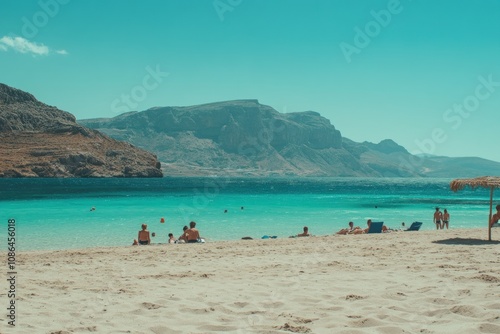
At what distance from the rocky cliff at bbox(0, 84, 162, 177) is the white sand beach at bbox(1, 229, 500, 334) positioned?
137m

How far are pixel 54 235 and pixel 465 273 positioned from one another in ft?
74.1

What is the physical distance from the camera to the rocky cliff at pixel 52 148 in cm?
13911

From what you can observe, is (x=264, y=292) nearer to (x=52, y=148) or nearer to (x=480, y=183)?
(x=480, y=183)

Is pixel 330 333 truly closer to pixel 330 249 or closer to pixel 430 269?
pixel 430 269

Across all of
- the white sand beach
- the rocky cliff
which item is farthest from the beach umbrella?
the rocky cliff

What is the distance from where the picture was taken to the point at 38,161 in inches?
5443

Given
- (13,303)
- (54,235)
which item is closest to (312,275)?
(13,303)

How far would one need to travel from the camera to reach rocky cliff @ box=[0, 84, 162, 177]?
5477 inches

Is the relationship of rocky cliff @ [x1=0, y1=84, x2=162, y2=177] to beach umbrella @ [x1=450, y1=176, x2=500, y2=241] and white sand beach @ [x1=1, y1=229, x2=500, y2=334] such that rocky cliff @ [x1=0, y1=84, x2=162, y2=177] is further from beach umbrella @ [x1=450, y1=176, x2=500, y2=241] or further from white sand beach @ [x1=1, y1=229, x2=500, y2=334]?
beach umbrella @ [x1=450, y1=176, x2=500, y2=241]

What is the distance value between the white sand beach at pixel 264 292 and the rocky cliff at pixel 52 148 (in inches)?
5403

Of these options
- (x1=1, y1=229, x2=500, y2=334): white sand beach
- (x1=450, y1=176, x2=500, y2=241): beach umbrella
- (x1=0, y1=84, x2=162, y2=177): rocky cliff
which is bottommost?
(x1=1, y1=229, x2=500, y2=334): white sand beach

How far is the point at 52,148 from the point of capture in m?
148

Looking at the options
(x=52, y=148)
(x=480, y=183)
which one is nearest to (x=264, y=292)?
(x=480, y=183)

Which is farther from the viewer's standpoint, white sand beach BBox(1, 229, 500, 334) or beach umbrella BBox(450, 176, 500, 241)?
beach umbrella BBox(450, 176, 500, 241)
